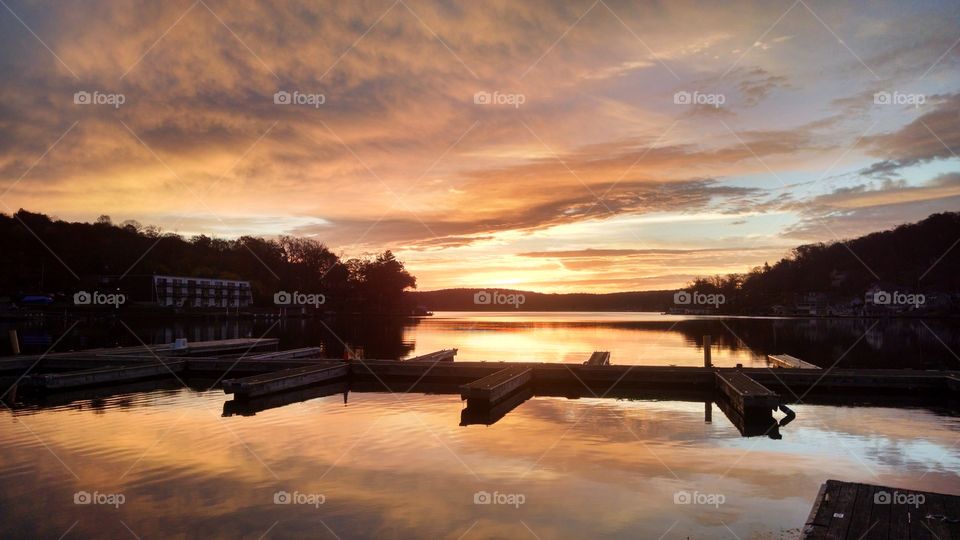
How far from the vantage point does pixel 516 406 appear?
21.6 m

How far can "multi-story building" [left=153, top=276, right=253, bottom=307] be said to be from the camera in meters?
124

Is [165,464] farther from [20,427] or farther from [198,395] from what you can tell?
[198,395]

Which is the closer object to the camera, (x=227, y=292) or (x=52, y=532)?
(x=52, y=532)

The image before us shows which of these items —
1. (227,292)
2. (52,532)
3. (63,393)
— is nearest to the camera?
(52,532)

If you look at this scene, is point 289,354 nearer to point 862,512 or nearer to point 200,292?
point 862,512

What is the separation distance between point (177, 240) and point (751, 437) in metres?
164

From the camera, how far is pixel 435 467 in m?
13.5

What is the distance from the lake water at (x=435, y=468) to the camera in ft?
32.9

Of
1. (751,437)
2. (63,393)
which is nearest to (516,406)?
(751,437)

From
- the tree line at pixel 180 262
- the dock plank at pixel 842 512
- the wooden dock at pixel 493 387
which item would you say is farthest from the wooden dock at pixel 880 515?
the tree line at pixel 180 262

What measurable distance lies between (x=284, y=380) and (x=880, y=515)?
63.9 feet

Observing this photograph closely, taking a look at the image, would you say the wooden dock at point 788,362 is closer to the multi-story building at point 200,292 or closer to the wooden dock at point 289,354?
the wooden dock at point 289,354

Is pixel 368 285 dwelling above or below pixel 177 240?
below

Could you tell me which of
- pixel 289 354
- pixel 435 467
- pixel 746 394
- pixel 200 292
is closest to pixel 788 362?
pixel 746 394
